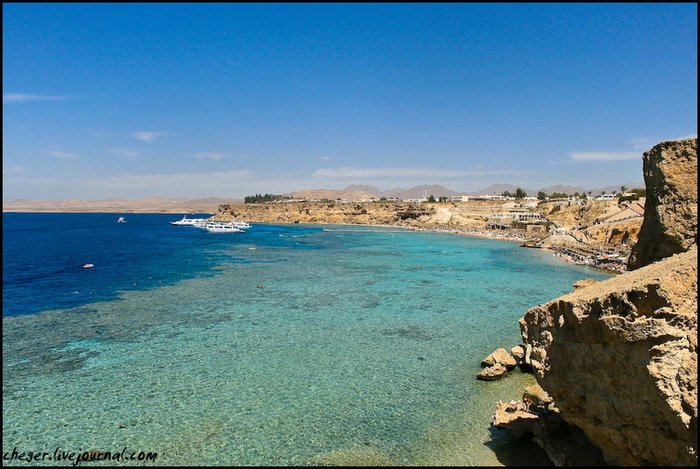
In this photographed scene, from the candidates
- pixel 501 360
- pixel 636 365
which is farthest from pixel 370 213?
pixel 636 365

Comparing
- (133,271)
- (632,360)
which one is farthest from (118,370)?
(133,271)

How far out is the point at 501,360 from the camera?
16.4m

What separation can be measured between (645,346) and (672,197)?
13.3 feet

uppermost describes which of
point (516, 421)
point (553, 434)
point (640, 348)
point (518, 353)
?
point (640, 348)

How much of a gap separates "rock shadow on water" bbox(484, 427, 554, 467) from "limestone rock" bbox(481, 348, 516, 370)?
4827 millimetres

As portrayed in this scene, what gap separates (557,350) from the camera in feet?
28.6

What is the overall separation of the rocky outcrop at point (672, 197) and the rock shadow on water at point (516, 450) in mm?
5871

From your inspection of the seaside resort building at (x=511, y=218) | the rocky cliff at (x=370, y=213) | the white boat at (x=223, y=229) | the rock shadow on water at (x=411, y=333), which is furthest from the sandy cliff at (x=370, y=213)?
the rock shadow on water at (x=411, y=333)

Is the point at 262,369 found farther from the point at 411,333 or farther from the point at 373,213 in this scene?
the point at 373,213

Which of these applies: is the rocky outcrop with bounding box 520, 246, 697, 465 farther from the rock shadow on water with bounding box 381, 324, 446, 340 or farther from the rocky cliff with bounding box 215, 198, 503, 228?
the rocky cliff with bounding box 215, 198, 503, 228

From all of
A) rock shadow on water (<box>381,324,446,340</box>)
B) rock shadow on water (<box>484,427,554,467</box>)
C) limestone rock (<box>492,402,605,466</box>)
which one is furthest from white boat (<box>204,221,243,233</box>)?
rock shadow on water (<box>484,427,554,467</box>)

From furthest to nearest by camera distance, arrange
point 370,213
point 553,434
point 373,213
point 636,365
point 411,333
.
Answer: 1. point 370,213
2. point 373,213
3. point 411,333
4. point 553,434
5. point 636,365

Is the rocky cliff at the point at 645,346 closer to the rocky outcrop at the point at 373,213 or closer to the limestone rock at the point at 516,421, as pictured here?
the limestone rock at the point at 516,421

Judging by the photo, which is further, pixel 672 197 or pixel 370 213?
pixel 370 213
